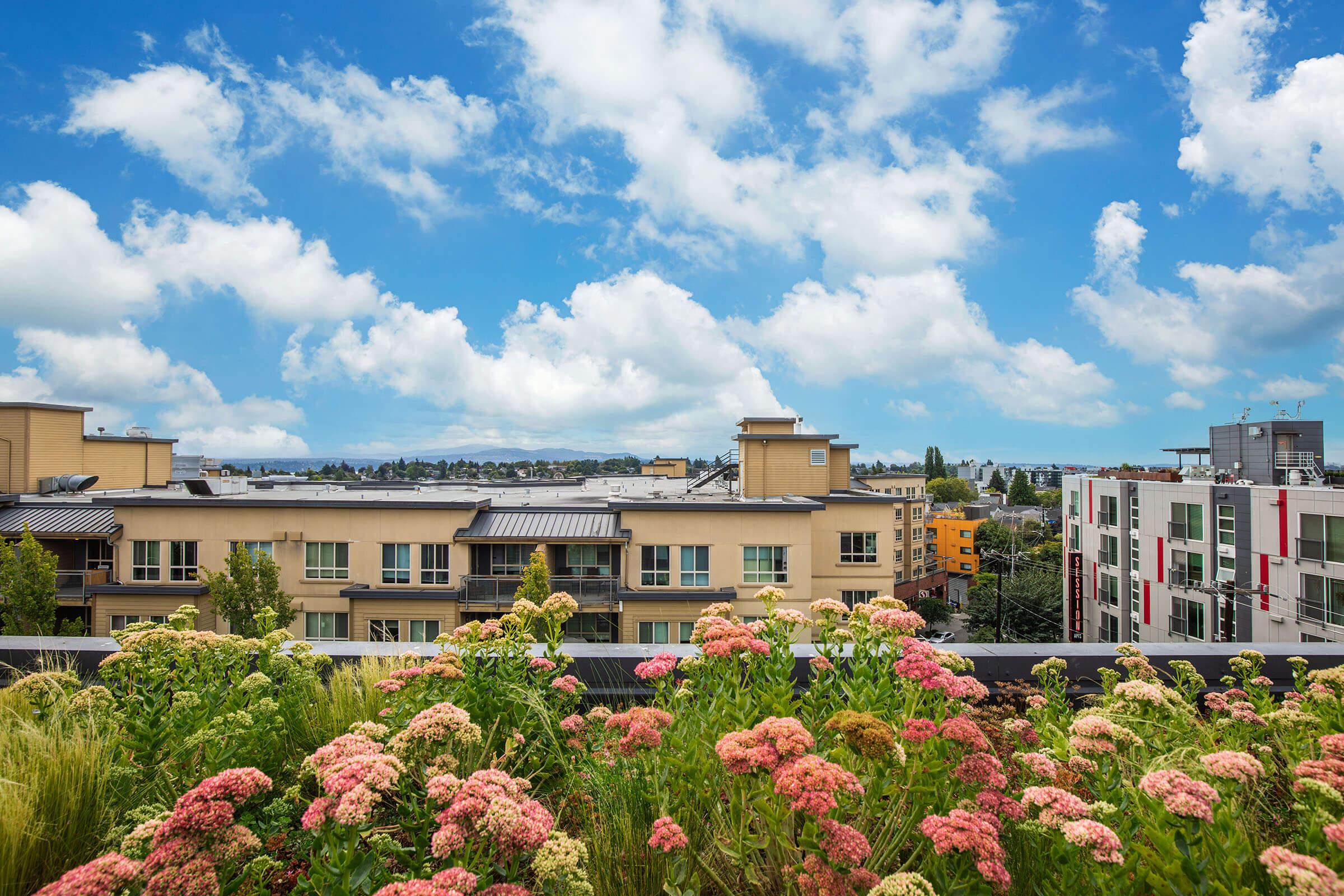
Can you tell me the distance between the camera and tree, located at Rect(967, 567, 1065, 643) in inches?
1654

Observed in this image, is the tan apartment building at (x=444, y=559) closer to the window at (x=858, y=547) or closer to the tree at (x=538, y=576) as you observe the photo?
the window at (x=858, y=547)

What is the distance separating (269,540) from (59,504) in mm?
11837

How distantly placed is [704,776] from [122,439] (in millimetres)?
48641

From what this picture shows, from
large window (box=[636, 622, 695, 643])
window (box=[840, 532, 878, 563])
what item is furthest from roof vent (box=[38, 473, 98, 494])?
window (box=[840, 532, 878, 563])

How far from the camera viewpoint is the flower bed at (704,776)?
6.47ft

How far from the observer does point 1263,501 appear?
24109 millimetres

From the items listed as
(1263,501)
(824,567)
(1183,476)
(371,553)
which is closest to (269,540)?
(371,553)

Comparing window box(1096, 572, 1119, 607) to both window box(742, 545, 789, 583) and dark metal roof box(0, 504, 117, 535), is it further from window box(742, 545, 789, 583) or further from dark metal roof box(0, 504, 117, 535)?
dark metal roof box(0, 504, 117, 535)

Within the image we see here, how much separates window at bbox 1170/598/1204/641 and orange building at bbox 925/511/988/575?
156 feet

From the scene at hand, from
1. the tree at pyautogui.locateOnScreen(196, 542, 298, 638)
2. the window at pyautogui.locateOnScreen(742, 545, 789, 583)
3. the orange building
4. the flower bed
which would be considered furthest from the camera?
the orange building

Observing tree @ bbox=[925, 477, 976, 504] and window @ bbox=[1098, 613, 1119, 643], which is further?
tree @ bbox=[925, 477, 976, 504]

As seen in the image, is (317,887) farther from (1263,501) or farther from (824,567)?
(1263,501)

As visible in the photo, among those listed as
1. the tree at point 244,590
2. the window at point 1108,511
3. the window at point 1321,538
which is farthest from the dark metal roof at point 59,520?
the window at point 1108,511

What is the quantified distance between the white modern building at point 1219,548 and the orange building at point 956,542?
39.8m
